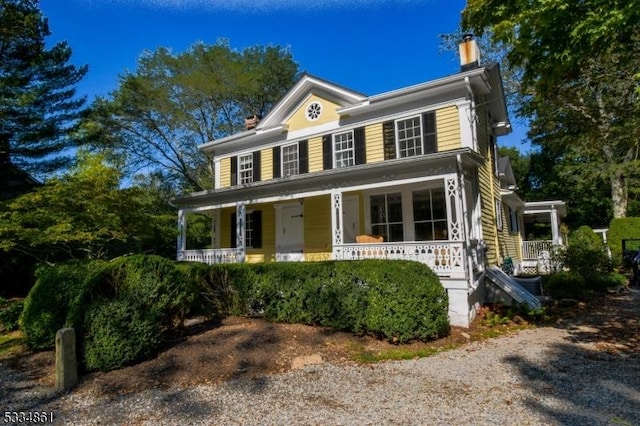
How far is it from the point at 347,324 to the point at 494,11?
20.8ft

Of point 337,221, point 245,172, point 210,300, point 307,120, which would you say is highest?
point 307,120

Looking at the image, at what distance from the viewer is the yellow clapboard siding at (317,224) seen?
13.2m

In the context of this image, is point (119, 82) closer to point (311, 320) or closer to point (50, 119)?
point (50, 119)

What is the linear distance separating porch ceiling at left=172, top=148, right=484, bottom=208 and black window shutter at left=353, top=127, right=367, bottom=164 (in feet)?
7.44

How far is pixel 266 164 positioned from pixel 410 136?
19.3 ft

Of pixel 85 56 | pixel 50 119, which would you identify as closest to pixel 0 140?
pixel 50 119

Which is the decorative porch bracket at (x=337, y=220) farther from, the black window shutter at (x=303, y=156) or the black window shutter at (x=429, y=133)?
the black window shutter at (x=303, y=156)

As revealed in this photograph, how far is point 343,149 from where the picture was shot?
512 inches

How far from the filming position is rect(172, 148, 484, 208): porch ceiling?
29.3 ft

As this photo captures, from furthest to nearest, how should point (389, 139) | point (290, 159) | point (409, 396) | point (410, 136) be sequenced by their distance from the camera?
point (290, 159) → point (389, 139) → point (410, 136) → point (409, 396)

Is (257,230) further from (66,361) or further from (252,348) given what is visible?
(66,361)

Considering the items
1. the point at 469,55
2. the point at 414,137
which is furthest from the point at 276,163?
the point at 469,55

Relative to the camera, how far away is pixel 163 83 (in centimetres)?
2517

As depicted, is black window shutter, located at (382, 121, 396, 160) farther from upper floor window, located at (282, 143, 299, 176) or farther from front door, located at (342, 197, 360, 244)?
upper floor window, located at (282, 143, 299, 176)
